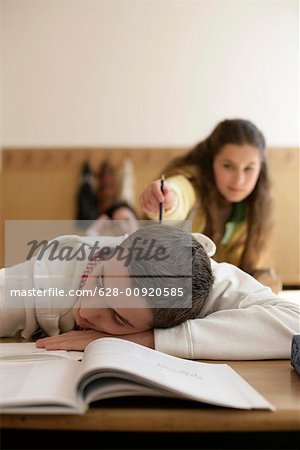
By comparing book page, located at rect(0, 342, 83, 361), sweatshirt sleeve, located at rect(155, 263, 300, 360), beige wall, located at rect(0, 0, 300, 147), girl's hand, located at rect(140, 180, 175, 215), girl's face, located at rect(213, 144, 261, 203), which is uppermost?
beige wall, located at rect(0, 0, 300, 147)

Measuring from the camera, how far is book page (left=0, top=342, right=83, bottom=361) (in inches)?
33.2

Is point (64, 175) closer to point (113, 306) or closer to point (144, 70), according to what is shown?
point (144, 70)

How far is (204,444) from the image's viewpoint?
65 cm

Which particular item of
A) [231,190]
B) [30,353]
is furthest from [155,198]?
[30,353]

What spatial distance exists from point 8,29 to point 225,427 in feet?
12.4

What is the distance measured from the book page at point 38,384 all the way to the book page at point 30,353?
0.03m

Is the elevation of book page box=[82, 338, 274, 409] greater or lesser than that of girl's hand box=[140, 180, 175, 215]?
lesser

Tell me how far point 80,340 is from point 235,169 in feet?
3.76

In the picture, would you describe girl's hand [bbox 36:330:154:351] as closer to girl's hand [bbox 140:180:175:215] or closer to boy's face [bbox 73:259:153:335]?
boy's face [bbox 73:259:153:335]

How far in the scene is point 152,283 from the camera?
914 mm

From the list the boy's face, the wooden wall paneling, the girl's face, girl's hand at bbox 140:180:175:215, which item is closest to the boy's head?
the boy's face

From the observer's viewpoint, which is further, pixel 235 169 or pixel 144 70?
pixel 144 70

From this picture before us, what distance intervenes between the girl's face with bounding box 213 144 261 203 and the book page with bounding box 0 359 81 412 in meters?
1.24

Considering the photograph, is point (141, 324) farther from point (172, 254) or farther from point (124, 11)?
point (124, 11)
